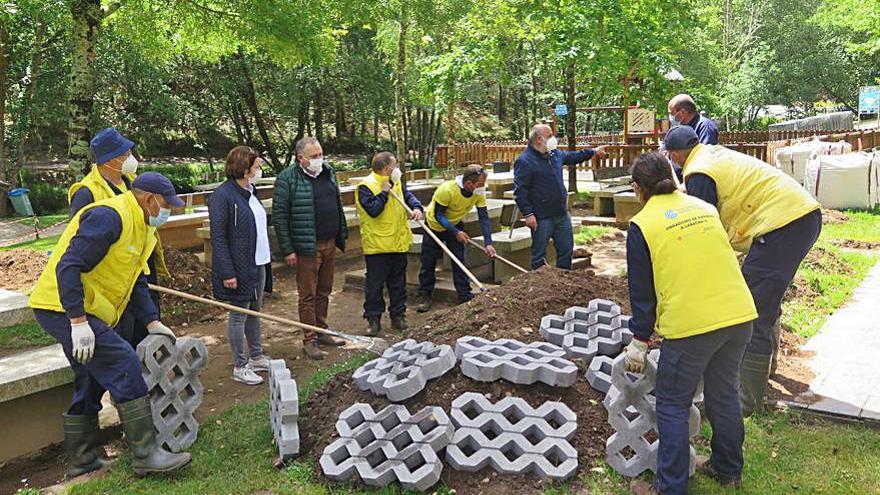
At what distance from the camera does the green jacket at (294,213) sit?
6.00 meters

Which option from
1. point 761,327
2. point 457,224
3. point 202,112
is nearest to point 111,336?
point 761,327

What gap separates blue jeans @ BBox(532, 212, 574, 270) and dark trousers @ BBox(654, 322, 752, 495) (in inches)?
152

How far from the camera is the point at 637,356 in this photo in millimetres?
3449

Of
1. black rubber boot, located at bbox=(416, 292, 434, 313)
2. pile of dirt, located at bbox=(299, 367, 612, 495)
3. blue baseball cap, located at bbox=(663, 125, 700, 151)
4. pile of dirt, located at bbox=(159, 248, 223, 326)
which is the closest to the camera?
pile of dirt, located at bbox=(299, 367, 612, 495)

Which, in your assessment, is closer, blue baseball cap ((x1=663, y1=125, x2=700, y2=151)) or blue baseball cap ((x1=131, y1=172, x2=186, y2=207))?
blue baseball cap ((x1=131, y1=172, x2=186, y2=207))

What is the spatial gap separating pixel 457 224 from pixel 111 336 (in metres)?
4.37

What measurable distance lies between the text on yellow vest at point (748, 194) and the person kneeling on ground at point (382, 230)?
297cm

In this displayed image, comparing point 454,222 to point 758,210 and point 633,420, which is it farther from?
point 633,420

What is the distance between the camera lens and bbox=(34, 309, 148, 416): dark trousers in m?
3.84

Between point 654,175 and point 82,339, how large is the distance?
2.98 metres

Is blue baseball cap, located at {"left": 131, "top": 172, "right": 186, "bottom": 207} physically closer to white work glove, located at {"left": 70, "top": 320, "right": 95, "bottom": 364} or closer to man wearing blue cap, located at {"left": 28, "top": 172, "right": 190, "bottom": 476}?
man wearing blue cap, located at {"left": 28, "top": 172, "right": 190, "bottom": 476}

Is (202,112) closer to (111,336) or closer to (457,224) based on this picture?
(457,224)

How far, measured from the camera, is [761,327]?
14.2 feet

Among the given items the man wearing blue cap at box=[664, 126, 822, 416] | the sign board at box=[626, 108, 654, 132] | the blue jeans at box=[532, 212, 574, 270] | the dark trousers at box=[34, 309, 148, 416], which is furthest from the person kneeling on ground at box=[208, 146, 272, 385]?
the sign board at box=[626, 108, 654, 132]
